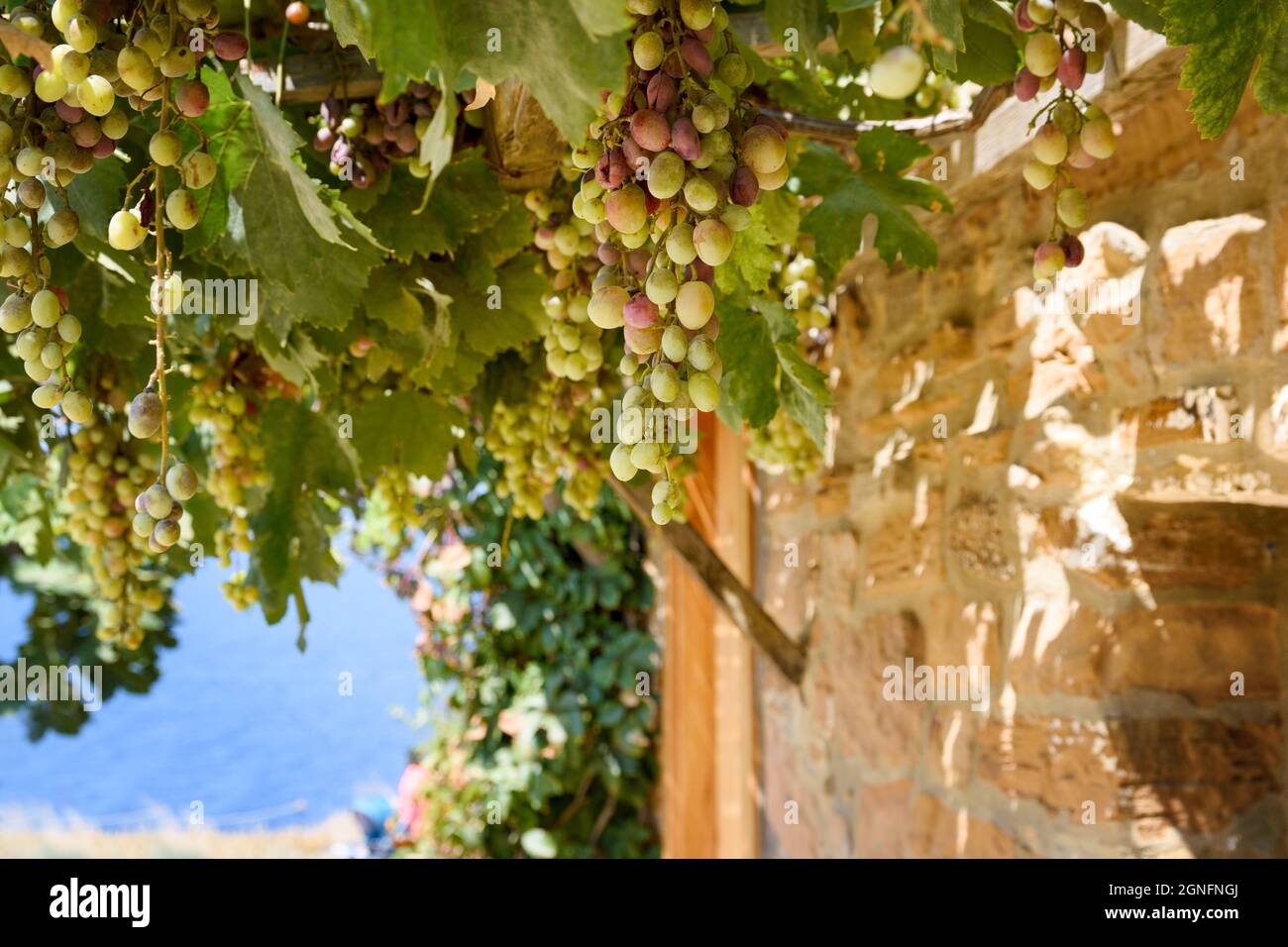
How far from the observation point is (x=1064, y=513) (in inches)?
59.6

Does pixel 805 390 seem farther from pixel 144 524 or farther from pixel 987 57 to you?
pixel 144 524

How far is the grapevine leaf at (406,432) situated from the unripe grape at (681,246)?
817 mm

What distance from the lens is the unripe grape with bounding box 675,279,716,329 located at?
28.1 inches

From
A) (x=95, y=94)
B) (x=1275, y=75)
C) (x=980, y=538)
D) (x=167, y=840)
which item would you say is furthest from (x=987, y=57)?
(x=167, y=840)

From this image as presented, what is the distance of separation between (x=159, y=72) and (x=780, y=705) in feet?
7.26

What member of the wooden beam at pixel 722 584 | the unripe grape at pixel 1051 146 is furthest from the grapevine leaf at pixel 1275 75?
the wooden beam at pixel 722 584

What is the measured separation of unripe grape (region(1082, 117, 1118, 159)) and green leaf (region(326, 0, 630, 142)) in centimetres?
42

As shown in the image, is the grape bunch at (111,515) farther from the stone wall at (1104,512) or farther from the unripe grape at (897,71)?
the stone wall at (1104,512)

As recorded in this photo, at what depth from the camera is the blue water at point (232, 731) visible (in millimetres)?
6695

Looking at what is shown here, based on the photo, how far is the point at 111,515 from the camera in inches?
61.2

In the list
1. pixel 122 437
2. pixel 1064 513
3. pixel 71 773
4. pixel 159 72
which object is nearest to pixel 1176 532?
pixel 1064 513

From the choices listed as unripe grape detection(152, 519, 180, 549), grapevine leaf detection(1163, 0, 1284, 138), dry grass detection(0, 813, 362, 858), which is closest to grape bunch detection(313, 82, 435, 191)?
unripe grape detection(152, 519, 180, 549)

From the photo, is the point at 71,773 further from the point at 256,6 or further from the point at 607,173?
the point at 607,173

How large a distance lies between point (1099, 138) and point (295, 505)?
1.05 m
